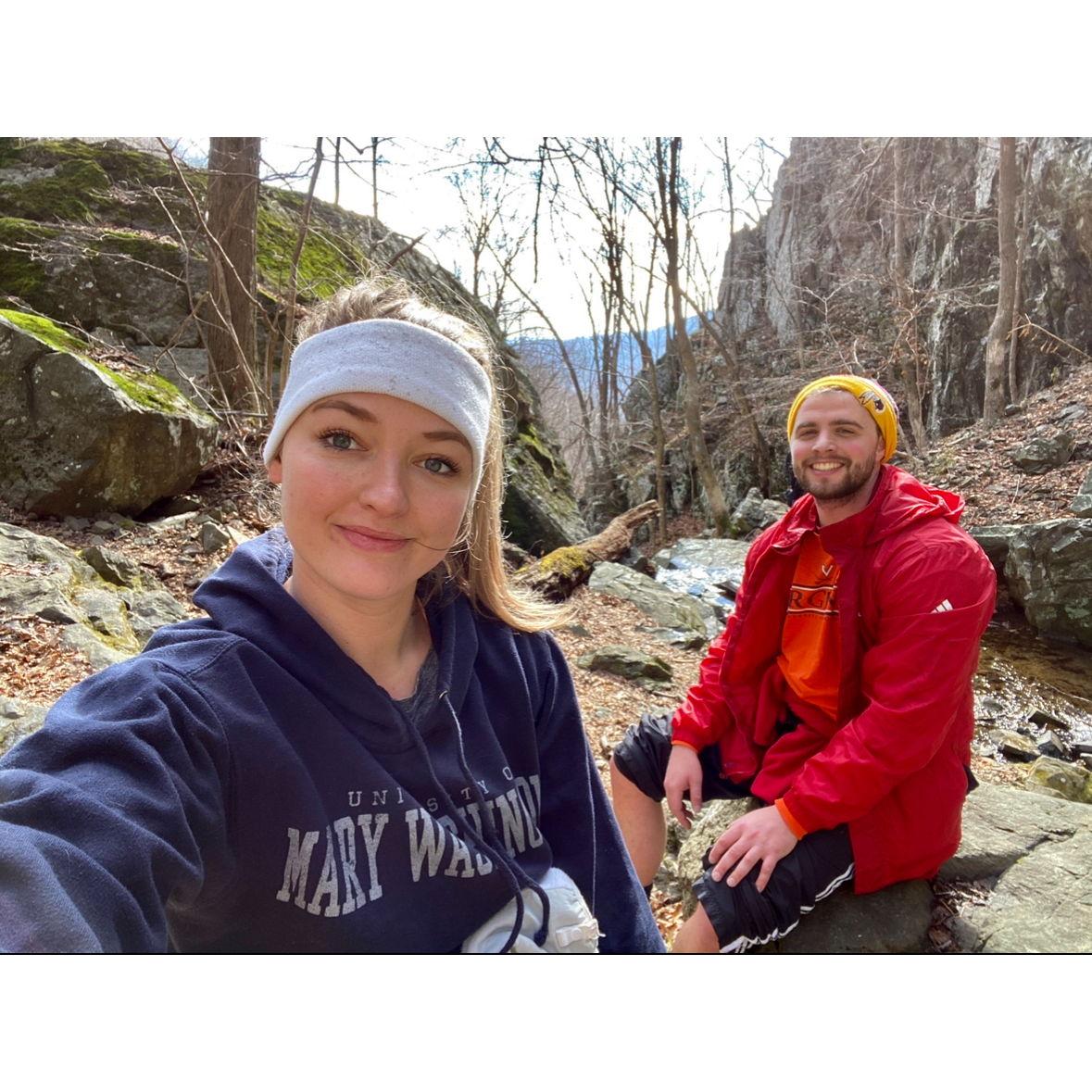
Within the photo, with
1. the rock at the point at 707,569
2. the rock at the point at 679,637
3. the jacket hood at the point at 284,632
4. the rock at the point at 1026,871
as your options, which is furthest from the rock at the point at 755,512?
the jacket hood at the point at 284,632

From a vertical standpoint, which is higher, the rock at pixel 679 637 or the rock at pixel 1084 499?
the rock at pixel 1084 499

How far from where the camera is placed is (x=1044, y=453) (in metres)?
1.97

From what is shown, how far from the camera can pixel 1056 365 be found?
190 centimetres

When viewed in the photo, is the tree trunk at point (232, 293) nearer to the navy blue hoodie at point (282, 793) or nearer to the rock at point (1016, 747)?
the navy blue hoodie at point (282, 793)

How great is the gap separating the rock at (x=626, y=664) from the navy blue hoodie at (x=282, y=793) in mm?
2122

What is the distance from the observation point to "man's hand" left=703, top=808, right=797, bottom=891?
1.28 meters

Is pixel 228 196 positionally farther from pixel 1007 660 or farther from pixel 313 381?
pixel 1007 660

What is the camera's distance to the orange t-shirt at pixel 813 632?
1397mm

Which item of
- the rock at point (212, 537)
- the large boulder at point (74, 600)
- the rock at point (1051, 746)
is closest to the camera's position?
the large boulder at point (74, 600)

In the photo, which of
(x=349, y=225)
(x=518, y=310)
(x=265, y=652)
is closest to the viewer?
(x=265, y=652)

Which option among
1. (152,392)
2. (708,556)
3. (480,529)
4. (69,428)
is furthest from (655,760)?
(708,556)

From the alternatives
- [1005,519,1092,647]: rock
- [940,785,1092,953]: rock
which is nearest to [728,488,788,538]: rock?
[1005,519,1092,647]: rock

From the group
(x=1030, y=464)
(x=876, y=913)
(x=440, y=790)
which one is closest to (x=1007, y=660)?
(x=1030, y=464)
